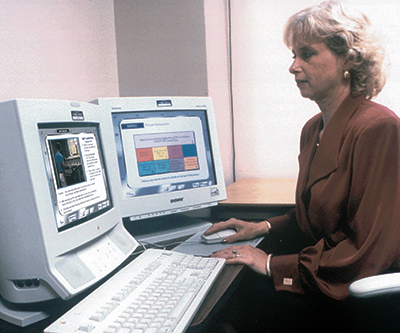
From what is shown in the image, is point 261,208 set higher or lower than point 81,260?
lower

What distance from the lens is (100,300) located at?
28.7 inches

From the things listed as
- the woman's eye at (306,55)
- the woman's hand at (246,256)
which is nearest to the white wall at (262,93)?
the woman's eye at (306,55)

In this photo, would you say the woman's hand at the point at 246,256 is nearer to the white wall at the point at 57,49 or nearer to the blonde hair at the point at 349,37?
the blonde hair at the point at 349,37

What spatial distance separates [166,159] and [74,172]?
1.59ft

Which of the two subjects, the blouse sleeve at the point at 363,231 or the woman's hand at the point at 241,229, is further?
the woman's hand at the point at 241,229

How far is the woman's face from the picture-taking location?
1.24 metres

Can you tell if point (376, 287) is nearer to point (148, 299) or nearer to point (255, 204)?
point (148, 299)

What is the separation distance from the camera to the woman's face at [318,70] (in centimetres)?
124

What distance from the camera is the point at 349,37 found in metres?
1.20

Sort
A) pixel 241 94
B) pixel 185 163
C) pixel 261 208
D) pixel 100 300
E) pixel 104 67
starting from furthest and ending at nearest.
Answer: pixel 241 94 < pixel 104 67 < pixel 261 208 < pixel 185 163 < pixel 100 300

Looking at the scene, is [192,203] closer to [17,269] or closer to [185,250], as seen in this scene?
[185,250]

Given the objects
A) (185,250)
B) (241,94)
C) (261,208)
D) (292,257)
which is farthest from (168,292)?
(241,94)

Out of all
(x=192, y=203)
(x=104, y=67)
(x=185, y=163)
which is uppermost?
(x=104, y=67)

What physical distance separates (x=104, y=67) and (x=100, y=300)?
1503 millimetres
